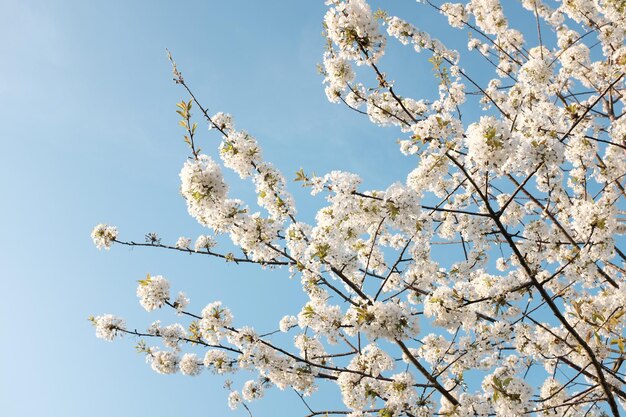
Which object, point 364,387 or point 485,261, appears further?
point 485,261

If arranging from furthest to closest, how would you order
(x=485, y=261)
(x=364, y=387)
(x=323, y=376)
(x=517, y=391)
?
1. (x=485, y=261)
2. (x=323, y=376)
3. (x=364, y=387)
4. (x=517, y=391)

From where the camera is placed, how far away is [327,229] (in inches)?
286

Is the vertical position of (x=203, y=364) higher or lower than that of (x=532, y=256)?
lower

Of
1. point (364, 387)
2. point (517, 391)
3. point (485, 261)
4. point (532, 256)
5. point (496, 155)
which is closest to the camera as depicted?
point (496, 155)

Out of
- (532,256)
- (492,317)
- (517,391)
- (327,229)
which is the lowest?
(517,391)

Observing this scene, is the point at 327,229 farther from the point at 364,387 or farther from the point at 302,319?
the point at 364,387

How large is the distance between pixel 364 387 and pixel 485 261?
3.96 m

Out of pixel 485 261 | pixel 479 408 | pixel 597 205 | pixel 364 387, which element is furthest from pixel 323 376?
pixel 597 205

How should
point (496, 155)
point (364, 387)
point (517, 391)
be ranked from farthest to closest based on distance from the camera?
point (364, 387) → point (517, 391) → point (496, 155)

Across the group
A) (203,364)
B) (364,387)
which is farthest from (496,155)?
(203,364)

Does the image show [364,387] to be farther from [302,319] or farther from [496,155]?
[496,155]

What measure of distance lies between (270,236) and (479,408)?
13.4 feet

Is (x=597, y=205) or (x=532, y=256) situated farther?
(x=532, y=256)

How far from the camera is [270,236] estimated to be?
7152 mm
